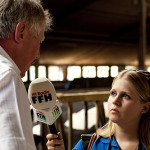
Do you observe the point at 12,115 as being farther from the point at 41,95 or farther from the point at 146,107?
the point at 146,107

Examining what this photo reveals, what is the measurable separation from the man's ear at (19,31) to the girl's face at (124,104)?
18.1 inches

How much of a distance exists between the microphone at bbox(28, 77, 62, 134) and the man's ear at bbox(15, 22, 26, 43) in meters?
0.17

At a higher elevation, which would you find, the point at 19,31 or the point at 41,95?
the point at 19,31

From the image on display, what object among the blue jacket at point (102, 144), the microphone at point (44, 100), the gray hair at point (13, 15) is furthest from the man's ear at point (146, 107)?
the gray hair at point (13, 15)

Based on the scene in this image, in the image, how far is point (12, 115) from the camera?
572mm

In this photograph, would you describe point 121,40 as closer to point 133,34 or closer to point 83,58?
point 133,34

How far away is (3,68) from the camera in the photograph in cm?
60

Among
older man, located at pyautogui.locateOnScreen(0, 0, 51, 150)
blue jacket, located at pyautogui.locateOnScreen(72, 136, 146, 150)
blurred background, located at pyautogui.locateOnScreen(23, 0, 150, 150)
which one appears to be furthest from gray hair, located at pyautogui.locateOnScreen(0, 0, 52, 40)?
blurred background, located at pyautogui.locateOnScreen(23, 0, 150, 150)

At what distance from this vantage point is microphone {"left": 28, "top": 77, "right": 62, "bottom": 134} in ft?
2.84

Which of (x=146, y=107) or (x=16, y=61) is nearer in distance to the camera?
(x=16, y=61)

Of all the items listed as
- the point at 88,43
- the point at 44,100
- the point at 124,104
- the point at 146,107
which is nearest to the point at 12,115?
the point at 44,100

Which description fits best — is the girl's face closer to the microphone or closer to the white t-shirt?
the microphone

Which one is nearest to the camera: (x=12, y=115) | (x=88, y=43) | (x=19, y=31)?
(x=12, y=115)

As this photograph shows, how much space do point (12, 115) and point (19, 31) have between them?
318mm
